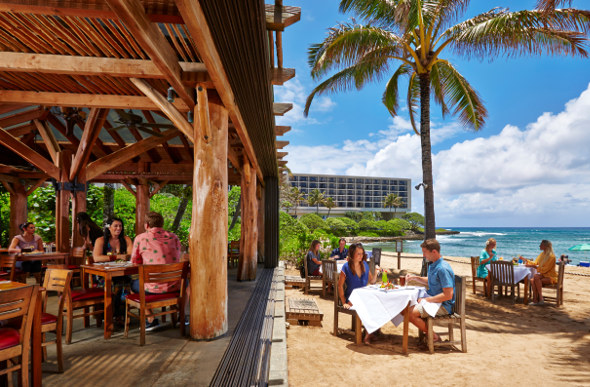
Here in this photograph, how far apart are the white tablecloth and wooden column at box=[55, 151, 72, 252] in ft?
18.6

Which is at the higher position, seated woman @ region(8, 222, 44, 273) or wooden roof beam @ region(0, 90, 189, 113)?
wooden roof beam @ region(0, 90, 189, 113)

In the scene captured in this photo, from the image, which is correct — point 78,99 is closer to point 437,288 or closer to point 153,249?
point 153,249

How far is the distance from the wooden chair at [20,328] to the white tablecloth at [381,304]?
3455 mm

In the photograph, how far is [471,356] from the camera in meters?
4.01

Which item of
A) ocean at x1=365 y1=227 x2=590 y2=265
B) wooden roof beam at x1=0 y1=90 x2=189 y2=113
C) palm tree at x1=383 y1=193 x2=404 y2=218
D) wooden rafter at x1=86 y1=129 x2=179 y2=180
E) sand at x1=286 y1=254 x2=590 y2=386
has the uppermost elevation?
palm tree at x1=383 y1=193 x2=404 y2=218

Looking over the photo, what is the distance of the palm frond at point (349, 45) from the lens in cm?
800

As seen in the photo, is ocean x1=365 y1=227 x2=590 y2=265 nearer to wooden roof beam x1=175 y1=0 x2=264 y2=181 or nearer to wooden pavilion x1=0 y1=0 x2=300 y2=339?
wooden pavilion x1=0 y1=0 x2=300 y2=339

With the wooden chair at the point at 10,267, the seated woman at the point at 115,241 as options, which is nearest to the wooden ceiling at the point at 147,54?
the seated woman at the point at 115,241

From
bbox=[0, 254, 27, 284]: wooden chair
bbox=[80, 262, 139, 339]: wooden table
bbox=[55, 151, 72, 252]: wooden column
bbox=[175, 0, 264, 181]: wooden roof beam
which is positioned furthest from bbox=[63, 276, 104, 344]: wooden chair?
bbox=[55, 151, 72, 252]: wooden column

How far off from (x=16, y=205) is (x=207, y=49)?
9.99m

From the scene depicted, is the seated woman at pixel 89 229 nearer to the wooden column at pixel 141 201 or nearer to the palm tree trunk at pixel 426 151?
the wooden column at pixel 141 201

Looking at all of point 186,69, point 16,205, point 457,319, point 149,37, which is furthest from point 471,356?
point 16,205

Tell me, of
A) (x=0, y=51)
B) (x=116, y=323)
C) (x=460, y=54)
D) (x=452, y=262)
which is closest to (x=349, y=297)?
(x=116, y=323)

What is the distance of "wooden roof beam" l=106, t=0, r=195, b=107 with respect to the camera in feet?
6.67
